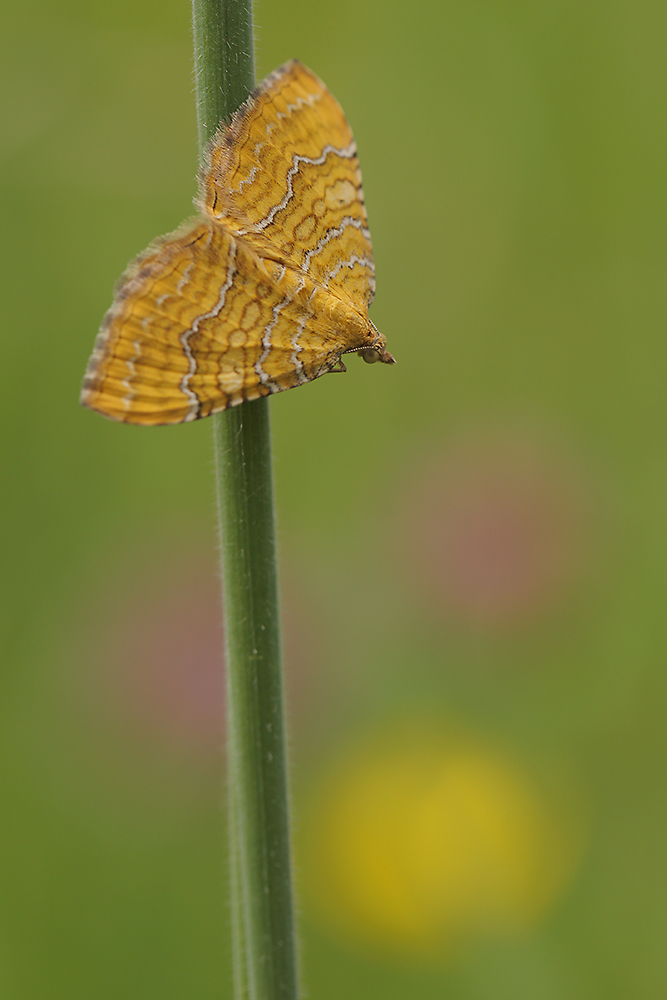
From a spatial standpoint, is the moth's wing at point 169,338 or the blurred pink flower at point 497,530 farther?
the blurred pink flower at point 497,530

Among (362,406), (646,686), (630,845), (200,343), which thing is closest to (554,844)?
(630,845)

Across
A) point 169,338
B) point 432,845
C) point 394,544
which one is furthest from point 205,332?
Answer: point 394,544

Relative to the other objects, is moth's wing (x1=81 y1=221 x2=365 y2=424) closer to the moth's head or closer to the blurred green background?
the moth's head

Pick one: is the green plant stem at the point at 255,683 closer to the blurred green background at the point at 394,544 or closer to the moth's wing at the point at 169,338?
the moth's wing at the point at 169,338

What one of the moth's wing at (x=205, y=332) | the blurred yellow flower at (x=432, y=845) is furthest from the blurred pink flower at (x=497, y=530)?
the moth's wing at (x=205, y=332)

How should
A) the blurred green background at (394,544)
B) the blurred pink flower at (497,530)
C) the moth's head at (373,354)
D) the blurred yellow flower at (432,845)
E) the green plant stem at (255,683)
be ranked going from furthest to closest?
1. the blurred pink flower at (497,530)
2. the blurred green background at (394,544)
3. the blurred yellow flower at (432,845)
4. the moth's head at (373,354)
5. the green plant stem at (255,683)

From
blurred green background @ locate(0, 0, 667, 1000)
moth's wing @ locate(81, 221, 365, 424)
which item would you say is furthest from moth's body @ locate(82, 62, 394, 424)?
blurred green background @ locate(0, 0, 667, 1000)

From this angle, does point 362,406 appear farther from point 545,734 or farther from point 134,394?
point 134,394
